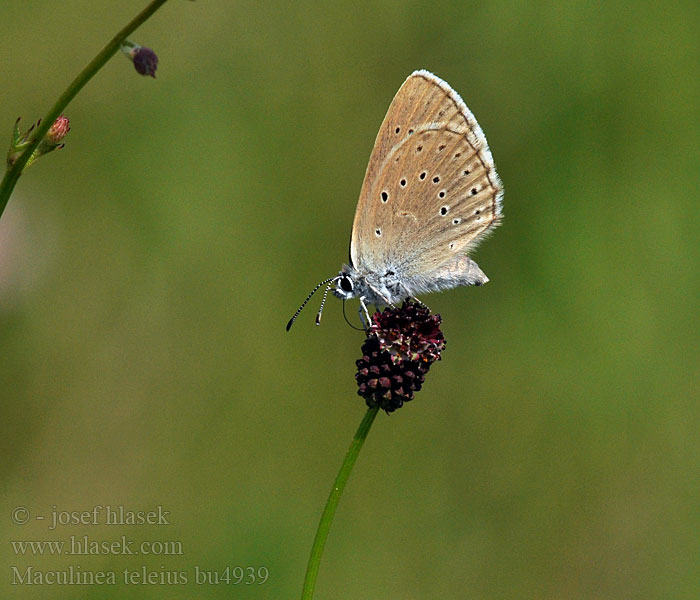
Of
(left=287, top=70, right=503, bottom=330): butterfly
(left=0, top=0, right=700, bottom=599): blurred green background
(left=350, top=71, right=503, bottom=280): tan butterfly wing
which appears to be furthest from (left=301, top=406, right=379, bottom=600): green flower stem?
(left=0, top=0, right=700, bottom=599): blurred green background

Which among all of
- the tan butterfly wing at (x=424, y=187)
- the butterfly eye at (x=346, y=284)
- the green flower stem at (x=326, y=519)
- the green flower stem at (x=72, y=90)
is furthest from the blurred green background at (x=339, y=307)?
the green flower stem at (x=72, y=90)

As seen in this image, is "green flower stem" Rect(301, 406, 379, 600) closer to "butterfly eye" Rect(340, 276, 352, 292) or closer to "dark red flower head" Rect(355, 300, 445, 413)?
"dark red flower head" Rect(355, 300, 445, 413)

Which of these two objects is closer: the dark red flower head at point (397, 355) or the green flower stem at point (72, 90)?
the green flower stem at point (72, 90)

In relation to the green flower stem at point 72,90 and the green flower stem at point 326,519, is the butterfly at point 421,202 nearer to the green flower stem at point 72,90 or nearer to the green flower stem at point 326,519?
the green flower stem at point 326,519

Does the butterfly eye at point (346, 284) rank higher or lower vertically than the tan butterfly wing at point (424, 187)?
lower

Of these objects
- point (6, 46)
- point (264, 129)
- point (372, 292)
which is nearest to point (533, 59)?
point (264, 129)

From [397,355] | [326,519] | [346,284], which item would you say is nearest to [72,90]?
[326,519]

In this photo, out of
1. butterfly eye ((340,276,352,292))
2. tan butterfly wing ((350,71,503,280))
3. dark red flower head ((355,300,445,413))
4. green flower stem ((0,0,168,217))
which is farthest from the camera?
butterfly eye ((340,276,352,292))

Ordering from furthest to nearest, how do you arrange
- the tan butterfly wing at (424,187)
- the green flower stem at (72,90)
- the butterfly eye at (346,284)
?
1. the butterfly eye at (346,284)
2. the tan butterfly wing at (424,187)
3. the green flower stem at (72,90)

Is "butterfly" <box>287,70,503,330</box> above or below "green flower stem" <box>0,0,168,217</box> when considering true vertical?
below

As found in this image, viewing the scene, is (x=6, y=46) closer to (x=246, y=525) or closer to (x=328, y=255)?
(x=328, y=255)
